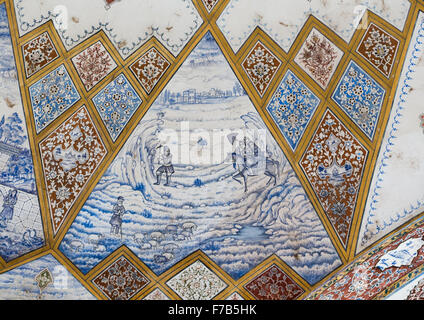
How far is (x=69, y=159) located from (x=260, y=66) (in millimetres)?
2810

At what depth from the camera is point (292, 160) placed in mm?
8672

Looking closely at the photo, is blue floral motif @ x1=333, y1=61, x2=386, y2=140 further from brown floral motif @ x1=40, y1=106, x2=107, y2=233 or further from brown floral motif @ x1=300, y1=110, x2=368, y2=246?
brown floral motif @ x1=40, y1=106, x2=107, y2=233

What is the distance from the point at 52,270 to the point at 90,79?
253 centimetres

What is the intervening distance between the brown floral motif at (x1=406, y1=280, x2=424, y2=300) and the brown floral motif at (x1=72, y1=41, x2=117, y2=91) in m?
4.76

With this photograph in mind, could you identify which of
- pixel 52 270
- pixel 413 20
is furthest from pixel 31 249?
pixel 413 20

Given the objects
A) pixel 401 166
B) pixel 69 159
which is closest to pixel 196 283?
pixel 69 159

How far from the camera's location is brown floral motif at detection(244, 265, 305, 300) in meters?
8.41

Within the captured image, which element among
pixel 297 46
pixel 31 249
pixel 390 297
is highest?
pixel 297 46

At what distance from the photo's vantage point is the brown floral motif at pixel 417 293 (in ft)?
26.2

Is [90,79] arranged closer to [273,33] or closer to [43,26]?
[43,26]

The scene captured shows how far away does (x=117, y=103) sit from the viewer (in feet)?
28.7

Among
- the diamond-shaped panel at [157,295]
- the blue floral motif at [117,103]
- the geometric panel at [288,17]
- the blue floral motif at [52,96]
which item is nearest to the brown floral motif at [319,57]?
the geometric panel at [288,17]

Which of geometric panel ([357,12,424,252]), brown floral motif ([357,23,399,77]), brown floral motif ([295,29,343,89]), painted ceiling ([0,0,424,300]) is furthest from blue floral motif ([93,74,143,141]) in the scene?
geometric panel ([357,12,424,252])

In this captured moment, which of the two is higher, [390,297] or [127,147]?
[127,147]
